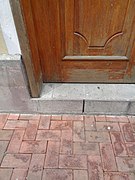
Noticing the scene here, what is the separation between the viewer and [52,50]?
65.4 inches

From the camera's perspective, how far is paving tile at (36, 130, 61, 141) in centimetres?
166

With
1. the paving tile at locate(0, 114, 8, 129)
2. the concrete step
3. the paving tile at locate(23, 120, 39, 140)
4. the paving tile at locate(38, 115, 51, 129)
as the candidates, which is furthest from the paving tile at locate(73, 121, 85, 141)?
the paving tile at locate(0, 114, 8, 129)

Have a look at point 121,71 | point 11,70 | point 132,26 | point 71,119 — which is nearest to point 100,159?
point 71,119

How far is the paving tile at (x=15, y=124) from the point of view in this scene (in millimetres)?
1749

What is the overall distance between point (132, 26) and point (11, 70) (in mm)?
1102

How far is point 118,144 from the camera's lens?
1.60 metres

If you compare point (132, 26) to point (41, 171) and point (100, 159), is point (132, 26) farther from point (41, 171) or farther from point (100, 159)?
point (41, 171)

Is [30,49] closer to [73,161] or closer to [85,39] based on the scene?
[85,39]

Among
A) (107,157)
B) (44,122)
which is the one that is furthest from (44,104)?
(107,157)

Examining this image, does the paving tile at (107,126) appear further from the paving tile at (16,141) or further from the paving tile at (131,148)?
the paving tile at (16,141)

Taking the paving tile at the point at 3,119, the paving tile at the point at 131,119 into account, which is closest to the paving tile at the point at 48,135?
the paving tile at the point at 3,119

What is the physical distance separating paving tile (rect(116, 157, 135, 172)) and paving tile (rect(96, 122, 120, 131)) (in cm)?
30

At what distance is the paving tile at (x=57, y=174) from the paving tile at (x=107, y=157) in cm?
31

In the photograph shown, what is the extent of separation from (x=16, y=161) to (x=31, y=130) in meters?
0.32
